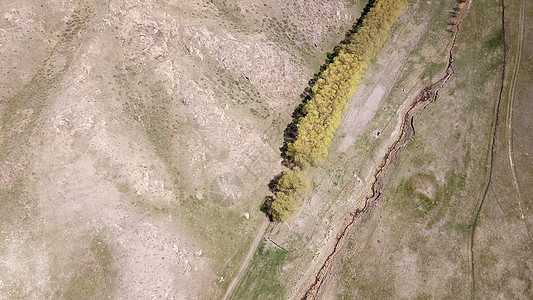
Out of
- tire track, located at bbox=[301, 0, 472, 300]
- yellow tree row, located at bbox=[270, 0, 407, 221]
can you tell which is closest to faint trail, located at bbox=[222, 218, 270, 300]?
yellow tree row, located at bbox=[270, 0, 407, 221]

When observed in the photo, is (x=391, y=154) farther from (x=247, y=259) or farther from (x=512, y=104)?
(x=247, y=259)

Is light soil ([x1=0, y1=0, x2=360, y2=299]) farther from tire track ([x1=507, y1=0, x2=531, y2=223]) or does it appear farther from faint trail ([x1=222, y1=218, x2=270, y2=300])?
tire track ([x1=507, y1=0, x2=531, y2=223])

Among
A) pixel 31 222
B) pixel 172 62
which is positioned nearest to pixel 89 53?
pixel 172 62

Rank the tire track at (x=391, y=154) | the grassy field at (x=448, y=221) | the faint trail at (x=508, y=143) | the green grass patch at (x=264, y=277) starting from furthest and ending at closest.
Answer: the faint trail at (x=508, y=143), the tire track at (x=391, y=154), the grassy field at (x=448, y=221), the green grass patch at (x=264, y=277)

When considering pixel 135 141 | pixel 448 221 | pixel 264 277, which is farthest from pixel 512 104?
pixel 135 141

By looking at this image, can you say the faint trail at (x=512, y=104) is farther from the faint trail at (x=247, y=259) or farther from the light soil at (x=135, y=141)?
the faint trail at (x=247, y=259)

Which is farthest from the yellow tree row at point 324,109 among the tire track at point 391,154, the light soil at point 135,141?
the tire track at point 391,154

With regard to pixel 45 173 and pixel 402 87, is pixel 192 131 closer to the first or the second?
pixel 45 173
